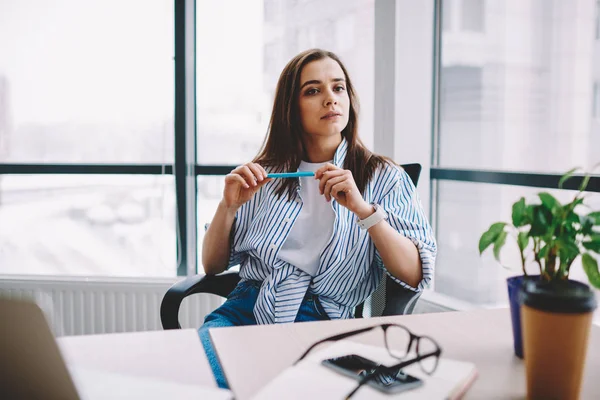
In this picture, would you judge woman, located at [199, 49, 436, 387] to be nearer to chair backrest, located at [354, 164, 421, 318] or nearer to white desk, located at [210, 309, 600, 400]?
chair backrest, located at [354, 164, 421, 318]

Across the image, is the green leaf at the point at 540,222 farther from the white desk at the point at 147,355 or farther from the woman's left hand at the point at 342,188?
the woman's left hand at the point at 342,188

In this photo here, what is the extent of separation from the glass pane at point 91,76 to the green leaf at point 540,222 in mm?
2366

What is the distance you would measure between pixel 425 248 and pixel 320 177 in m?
0.38

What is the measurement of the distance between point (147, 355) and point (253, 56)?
217 cm

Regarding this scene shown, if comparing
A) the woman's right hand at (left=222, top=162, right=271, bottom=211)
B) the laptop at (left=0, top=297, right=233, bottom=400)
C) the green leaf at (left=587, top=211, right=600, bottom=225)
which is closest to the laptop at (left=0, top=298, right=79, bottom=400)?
the laptop at (left=0, top=297, right=233, bottom=400)

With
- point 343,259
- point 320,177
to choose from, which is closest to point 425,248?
point 343,259

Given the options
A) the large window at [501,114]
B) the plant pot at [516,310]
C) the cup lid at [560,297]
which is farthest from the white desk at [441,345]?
the large window at [501,114]

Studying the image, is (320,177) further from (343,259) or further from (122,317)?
(122,317)

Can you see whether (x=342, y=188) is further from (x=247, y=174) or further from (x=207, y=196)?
(x=207, y=196)

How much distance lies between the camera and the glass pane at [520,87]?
206cm

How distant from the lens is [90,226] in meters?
2.90

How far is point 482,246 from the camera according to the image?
825mm

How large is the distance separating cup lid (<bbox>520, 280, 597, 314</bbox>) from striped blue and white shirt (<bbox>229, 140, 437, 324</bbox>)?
85cm

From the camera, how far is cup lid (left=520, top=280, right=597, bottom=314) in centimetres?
71
